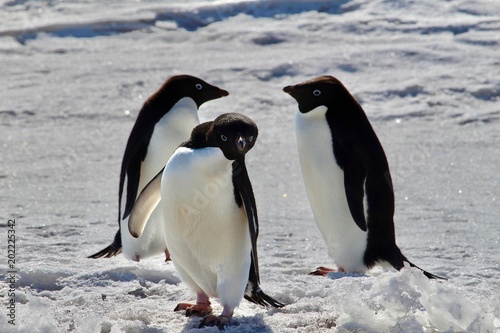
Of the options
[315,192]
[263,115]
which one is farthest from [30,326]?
[263,115]

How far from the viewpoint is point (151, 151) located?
413 cm

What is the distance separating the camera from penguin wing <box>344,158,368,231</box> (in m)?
3.87

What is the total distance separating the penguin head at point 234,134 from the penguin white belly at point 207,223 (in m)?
0.05

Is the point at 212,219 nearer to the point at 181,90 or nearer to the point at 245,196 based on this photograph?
the point at 245,196

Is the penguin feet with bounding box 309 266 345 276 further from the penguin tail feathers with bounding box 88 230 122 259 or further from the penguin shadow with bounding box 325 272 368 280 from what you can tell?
the penguin tail feathers with bounding box 88 230 122 259

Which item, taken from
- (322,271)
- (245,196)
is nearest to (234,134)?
(245,196)

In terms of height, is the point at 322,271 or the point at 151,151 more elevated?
the point at 151,151

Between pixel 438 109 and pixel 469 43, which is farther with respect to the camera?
pixel 469 43

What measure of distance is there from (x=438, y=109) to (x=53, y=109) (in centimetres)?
342

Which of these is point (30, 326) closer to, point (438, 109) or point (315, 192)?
point (315, 192)

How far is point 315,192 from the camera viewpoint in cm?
408

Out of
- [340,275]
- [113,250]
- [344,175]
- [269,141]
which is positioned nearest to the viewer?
[340,275]

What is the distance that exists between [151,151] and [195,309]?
3.83 feet

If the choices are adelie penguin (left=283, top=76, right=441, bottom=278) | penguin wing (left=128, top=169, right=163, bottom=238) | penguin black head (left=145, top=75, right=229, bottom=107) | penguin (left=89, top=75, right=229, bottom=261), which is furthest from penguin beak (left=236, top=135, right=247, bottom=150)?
penguin black head (left=145, top=75, right=229, bottom=107)
